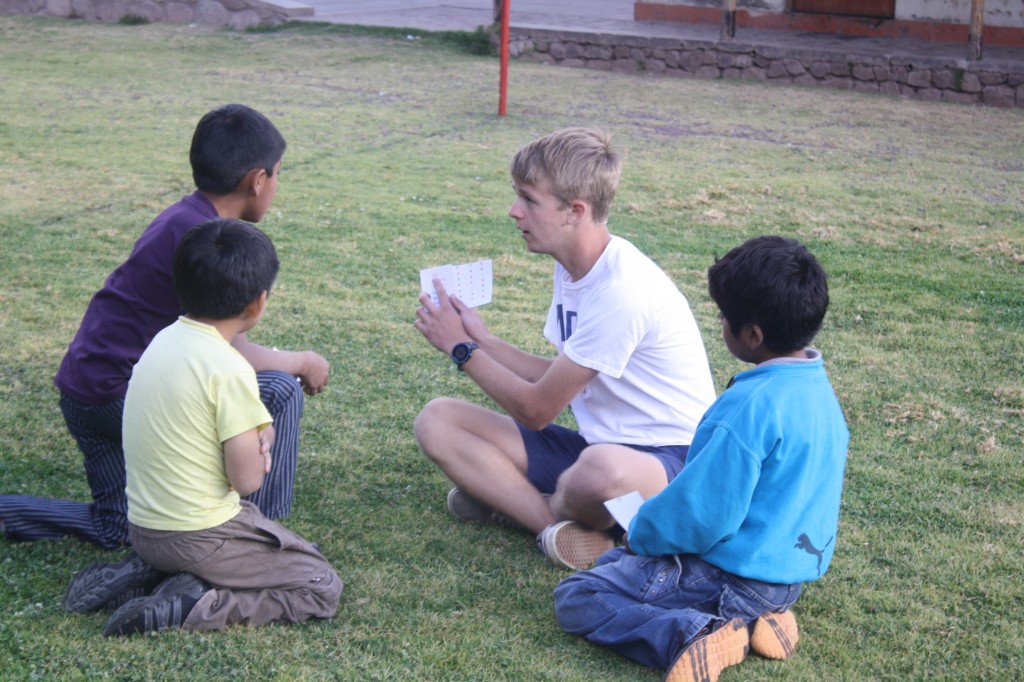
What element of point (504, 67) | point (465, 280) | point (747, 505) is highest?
point (504, 67)

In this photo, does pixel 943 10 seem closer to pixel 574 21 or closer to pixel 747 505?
pixel 574 21

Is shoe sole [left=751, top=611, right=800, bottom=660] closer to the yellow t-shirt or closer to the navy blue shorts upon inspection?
the navy blue shorts

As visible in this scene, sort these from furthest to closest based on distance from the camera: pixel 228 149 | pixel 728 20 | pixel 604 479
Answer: pixel 728 20 → pixel 228 149 → pixel 604 479

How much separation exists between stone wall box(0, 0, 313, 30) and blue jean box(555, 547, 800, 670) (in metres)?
14.4

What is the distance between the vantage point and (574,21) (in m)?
15.9

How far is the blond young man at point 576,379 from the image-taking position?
298cm

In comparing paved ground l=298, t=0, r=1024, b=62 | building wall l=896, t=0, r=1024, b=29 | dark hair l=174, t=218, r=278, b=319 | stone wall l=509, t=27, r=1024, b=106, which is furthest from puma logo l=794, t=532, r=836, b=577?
building wall l=896, t=0, r=1024, b=29

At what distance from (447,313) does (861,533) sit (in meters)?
1.45

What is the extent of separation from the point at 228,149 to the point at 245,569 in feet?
3.85

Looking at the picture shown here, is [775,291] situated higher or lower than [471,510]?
higher

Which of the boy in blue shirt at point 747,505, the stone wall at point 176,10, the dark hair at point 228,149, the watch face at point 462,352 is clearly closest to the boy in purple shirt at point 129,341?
the dark hair at point 228,149

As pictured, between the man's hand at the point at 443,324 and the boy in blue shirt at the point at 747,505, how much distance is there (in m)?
0.85

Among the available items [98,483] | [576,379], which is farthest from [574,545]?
[98,483]

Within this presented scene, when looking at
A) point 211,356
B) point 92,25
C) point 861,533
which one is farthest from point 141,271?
point 92,25
